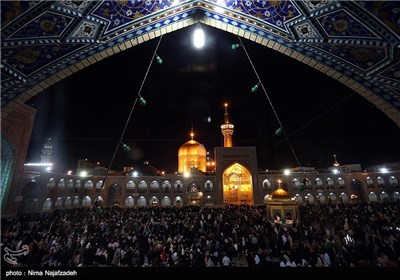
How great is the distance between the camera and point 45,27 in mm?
3453

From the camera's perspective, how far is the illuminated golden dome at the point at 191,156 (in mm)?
28906

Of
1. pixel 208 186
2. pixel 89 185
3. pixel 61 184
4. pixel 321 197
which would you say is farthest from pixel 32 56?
pixel 321 197

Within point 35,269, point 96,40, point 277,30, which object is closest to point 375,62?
point 277,30

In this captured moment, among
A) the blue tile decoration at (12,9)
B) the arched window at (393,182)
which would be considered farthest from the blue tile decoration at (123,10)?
the arched window at (393,182)

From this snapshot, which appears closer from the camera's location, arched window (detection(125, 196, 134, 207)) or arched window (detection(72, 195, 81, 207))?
arched window (detection(72, 195, 81, 207))

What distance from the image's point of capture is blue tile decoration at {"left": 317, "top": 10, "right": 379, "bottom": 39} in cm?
345

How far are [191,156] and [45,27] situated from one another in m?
25.9

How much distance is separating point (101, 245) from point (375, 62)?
29.1ft

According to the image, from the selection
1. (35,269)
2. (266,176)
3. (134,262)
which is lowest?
(134,262)

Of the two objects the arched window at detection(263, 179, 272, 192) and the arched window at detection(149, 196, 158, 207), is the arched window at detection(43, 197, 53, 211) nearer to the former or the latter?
the arched window at detection(149, 196, 158, 207)

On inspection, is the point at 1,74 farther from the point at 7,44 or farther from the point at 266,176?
the point at 266,176

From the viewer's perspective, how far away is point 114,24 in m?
4.07

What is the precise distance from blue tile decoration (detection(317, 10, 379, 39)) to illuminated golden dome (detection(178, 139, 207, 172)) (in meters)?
25.6

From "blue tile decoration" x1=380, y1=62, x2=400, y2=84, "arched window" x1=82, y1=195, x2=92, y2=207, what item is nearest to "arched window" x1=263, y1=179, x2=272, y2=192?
"arched window" x1=82, y1=195, x2=92, y2=207
